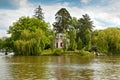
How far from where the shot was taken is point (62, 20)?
113 meters

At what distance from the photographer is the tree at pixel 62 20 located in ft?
373

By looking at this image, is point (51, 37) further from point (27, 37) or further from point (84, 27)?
point (84, 27)

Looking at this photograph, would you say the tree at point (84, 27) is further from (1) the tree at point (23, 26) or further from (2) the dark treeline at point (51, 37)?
(1) the tree at point (23, 26)

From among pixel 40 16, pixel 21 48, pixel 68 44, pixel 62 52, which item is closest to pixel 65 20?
pixel 40 16

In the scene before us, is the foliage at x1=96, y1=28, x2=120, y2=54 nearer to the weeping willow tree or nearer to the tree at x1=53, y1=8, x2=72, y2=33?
the weeping willow tree

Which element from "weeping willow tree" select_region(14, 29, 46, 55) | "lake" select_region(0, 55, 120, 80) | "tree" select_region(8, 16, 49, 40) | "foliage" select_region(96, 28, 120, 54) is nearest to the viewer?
"lake" select_region(0, 55, 120, 80)

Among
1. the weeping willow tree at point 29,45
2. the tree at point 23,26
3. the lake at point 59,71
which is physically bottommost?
the lake at point 59,71

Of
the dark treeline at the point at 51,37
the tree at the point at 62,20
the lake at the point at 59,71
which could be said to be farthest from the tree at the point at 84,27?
the lake at the point at 59,71

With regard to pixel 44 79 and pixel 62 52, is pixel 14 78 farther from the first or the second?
pixel 62 52

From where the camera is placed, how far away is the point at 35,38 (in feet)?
256

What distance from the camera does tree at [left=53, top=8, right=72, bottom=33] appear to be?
11356 centimetres

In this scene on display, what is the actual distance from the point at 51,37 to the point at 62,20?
67.7 feet

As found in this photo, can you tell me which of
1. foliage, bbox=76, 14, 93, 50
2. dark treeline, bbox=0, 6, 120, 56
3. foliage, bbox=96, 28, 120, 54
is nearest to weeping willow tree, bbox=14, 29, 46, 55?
dark treeline, bbox=0, 6, 120, 56

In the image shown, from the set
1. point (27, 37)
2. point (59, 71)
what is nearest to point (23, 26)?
point (27, 37)
